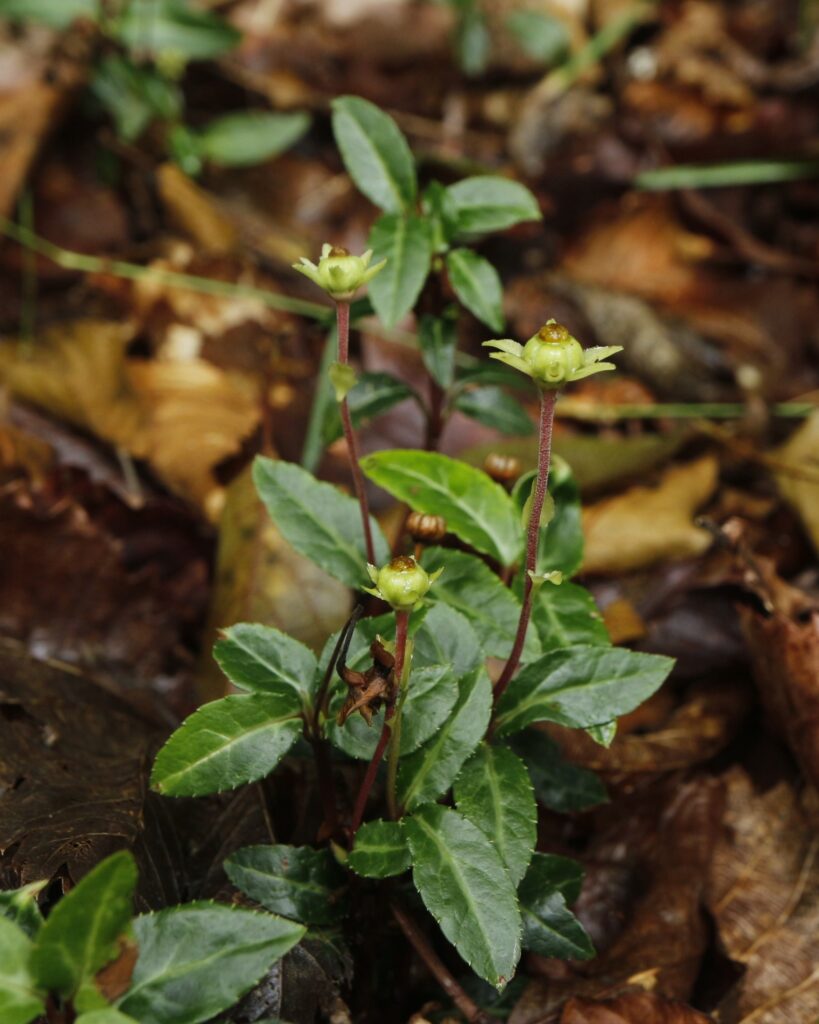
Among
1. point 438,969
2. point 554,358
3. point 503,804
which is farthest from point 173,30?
point 438,969

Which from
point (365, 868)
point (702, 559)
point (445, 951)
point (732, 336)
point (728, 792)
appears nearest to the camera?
point (365, 868)

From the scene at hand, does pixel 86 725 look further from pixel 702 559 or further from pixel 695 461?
pixel 695 461

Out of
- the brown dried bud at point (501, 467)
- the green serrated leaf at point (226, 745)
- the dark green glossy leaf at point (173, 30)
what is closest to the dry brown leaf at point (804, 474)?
the brown dried bud at point (501, 467)

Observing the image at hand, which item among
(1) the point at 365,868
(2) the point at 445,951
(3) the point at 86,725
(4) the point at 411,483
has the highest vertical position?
(4) the point at 411,483

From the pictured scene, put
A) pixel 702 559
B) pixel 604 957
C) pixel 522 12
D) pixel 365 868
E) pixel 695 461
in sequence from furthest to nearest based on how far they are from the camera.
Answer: pixel 522 12
pixel 695 461
pixel 702 559
pixel 604 957
pixel 365 868

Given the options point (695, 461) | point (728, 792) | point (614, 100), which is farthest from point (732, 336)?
point (728, 792)

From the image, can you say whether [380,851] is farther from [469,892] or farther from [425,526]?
[425,526]

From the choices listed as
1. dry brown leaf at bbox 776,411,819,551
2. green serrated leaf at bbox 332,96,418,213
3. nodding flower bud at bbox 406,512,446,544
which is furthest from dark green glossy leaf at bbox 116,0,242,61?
nodding flower bud at bbox 406,512,446,544
